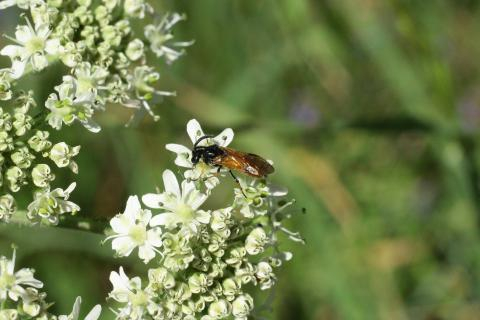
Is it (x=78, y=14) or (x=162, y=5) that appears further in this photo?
(x=162, y=5)

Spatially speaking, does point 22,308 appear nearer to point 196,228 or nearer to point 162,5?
point 196,228

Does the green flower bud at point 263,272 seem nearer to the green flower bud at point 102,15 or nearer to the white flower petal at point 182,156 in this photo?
the white flower petal at point 182,156

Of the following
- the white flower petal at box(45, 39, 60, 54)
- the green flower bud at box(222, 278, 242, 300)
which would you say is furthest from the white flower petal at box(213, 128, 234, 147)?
the white flower petal at box(45, 39, 60, 54)

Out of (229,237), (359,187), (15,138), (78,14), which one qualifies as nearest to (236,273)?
(229,237)

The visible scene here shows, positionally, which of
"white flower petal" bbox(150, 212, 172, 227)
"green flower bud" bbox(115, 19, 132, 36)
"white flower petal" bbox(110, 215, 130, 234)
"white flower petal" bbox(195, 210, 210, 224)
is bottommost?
"white flower petal" bbox(110, 215, 130, 234)

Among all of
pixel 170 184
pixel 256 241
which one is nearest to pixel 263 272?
pixel 256 241

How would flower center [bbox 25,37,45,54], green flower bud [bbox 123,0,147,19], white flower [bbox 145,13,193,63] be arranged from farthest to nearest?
white flower [bbox 145,13,193,63]
green flower bud [bbox 123,0,147,19]
flower center [bbox 25,37,45,54]

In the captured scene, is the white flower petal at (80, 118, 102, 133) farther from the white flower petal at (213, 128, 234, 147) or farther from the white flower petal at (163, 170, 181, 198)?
the white flower petal at (213, 128, 234, 147)
